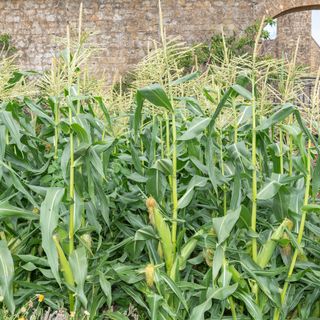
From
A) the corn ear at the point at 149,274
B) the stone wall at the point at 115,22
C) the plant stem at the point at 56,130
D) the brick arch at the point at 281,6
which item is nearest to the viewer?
the corn ear at the point at 149,274

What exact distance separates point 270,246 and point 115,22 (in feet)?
34.8

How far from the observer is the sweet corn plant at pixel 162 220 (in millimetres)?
3027

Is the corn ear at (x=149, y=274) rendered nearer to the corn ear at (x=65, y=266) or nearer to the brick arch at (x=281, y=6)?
the corn ear at (x=65, y=266)

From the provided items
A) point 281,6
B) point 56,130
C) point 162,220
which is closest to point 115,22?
point 281,6

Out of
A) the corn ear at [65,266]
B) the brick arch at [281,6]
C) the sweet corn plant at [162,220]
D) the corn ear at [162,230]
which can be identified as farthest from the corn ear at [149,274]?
the brick arch at [281,6]

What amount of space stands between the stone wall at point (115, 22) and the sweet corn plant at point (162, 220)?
32.1 ft

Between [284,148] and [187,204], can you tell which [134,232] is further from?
[284,148]

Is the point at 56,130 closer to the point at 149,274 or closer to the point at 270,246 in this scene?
the point at 149,274

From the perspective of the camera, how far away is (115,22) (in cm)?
1309

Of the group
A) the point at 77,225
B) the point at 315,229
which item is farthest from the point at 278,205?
the point at 77,225

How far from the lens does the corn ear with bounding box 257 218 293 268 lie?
10.1 ft

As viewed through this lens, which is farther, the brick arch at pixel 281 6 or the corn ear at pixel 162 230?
the brick arch at pixel 281 6

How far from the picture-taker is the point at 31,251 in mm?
3354

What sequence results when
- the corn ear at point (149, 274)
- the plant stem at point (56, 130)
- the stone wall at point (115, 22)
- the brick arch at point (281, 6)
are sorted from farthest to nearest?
1. the stone wall at point (115, 22)
2. the brick arch at point (281, 6)
3. the plant stem at point (56, 130)
4. the corn ear at point (149, 274)
